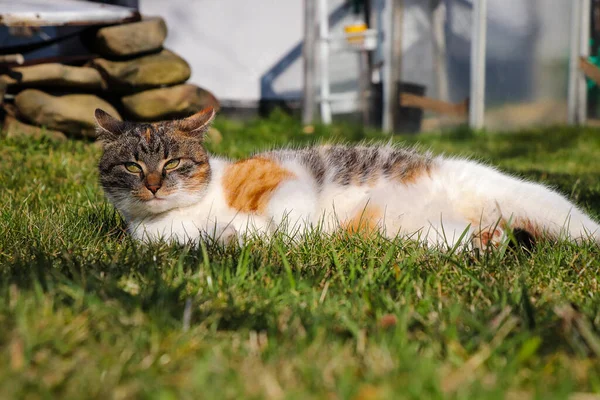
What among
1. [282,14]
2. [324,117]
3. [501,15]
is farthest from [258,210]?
[282,14]

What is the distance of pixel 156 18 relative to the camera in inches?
264

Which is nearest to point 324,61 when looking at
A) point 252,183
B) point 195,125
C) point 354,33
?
point 354,33

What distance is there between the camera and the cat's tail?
2.68 meters

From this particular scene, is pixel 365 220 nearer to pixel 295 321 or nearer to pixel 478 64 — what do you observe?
pixel 295 321

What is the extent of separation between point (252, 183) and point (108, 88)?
392cm

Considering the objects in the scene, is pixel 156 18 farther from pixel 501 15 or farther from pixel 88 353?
pixel 88 353

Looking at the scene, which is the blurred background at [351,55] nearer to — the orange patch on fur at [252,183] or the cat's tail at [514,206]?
the orange patch on fur at [252,183]

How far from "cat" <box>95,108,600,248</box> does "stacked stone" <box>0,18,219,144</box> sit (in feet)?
9.26

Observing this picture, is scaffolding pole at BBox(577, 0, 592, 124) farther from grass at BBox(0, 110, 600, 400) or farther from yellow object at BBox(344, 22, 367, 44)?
grass at BBox(0, 110, 600, 400)

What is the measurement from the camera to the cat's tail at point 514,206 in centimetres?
268

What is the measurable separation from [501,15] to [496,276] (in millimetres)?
6553

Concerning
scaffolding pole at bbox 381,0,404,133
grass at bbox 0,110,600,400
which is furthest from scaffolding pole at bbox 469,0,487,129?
grass at bbox 0,110,600,400

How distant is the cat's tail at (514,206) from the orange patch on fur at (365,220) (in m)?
0.36

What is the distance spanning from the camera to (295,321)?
1581mm
